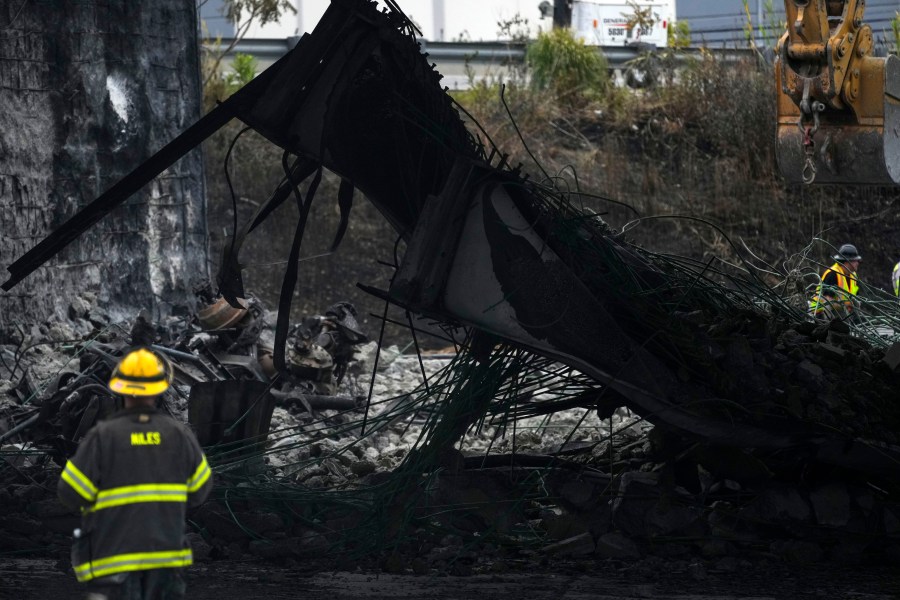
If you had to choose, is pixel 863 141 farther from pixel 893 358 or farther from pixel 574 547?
pixel 574 547

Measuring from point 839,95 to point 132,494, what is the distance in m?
7.27

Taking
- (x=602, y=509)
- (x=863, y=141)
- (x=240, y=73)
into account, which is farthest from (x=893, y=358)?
(x=240, y=73)

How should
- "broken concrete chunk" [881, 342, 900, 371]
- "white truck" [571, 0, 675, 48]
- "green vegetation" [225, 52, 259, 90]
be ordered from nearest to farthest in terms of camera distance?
"broken concrete chunk" [881, 342, 900, 371] → "green vegetation" [225, 52, 259, 90] → "white truck" [571, 0, 675, 48]

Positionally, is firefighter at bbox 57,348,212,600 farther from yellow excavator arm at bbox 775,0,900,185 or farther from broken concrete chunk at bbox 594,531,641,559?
yellow excavator arm at bbox 775,0,900,185

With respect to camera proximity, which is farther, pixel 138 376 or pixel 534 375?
pixel 534 375

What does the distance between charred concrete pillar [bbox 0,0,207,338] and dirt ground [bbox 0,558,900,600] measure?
577cm

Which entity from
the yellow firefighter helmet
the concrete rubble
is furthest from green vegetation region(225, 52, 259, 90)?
the yellow firefighter helmet

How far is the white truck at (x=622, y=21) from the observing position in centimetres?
2295

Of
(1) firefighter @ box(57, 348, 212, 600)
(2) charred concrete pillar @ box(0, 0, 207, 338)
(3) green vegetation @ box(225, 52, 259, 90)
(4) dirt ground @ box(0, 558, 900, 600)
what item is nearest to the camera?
(1) firefighter @ box(57, 348, 212, 600)

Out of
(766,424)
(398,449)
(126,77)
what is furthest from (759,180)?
(766,424)

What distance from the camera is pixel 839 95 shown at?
10008mm

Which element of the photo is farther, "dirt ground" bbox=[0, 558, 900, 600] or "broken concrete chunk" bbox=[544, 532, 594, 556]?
"broken concrete chunk" bbox=[544, 532, 594, 556]

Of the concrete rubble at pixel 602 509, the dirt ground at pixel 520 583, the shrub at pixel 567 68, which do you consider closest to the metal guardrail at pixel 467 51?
the shrub at pixel 567 68

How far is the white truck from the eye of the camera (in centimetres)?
2295
